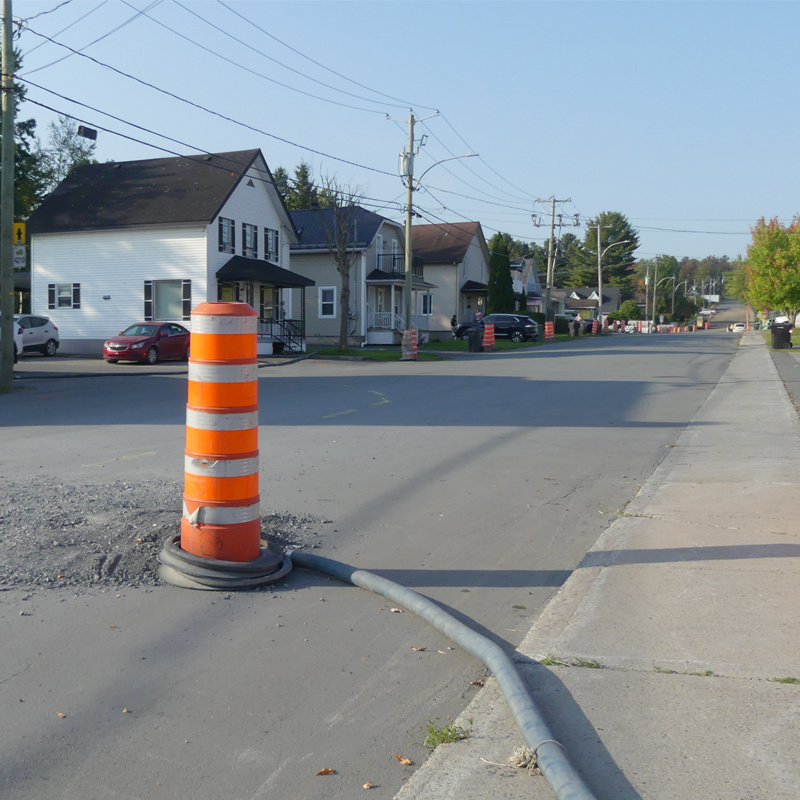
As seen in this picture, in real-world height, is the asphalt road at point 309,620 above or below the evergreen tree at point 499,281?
below

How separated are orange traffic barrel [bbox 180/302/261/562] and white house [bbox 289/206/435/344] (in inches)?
1528

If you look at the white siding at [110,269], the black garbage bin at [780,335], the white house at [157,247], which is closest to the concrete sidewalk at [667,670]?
the white house at [157,247]

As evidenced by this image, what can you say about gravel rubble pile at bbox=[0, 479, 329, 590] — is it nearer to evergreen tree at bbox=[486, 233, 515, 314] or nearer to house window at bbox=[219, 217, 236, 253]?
house window at bbox=[219, 217, 236, 253]

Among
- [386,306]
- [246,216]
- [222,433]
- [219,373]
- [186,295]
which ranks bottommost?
[222,433]

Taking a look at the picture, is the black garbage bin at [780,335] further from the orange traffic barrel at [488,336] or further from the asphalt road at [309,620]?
the asphalt road at [309,620]

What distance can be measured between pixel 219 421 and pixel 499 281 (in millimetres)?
58497

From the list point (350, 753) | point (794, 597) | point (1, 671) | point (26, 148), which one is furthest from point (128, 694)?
point (26, 148)

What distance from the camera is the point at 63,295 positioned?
37000mm

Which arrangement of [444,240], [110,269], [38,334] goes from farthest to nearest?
1. [444,240]
2. [110,269]
3. [38,334]

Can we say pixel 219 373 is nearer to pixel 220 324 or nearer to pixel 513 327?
pixel 220 324

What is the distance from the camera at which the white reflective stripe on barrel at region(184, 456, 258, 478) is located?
496 cm

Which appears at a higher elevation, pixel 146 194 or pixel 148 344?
pixel 146 194

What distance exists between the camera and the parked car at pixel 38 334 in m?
30.8

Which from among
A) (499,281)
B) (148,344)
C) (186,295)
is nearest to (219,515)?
(148,344)
